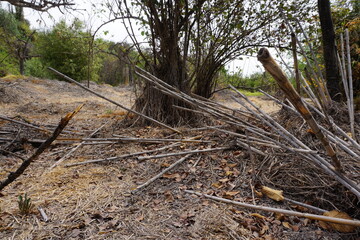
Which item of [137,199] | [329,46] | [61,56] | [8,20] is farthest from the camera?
[8,20]

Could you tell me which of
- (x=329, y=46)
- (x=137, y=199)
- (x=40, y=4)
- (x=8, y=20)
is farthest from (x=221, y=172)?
(x=8, y=20)

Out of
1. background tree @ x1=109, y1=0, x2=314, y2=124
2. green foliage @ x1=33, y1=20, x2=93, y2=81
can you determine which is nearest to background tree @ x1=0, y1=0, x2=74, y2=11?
background tree @ x1=109, y1=0, x2=314, y2=124

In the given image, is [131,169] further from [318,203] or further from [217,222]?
[318,203]

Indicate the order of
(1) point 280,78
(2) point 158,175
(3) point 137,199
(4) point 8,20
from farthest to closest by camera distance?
(4) point 8,20 < (2) point 158,175 < (3) point 137,199 < (1) point 280,78

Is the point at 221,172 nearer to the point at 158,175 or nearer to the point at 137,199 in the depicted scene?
the point at 158,175

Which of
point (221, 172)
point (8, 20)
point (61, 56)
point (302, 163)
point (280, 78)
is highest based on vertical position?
point (8, 20)

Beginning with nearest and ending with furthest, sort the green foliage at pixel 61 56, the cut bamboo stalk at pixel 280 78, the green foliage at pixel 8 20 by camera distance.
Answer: the cut bamboo stalk at pixel 280 78, the green foliage at pixel 61 56, the green foliage at pixel 8 20

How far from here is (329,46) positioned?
9.07 ft

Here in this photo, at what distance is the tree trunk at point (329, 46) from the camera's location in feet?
8.95

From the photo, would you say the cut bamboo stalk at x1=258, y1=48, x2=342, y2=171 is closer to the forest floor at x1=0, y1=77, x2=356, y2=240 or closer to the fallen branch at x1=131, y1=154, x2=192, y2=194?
the forest floor at x1=0, y1=77, x2=356, y2=240

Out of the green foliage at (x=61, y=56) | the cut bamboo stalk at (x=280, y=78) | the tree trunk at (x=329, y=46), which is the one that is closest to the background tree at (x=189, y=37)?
the tree trunk at (x=329, y=46)

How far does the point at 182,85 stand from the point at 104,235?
2328mm

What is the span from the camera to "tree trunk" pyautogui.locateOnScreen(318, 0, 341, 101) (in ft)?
8.95

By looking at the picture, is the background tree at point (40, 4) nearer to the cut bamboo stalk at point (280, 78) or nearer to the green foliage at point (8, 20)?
the cut bamboo stalk at point (280, 78)
